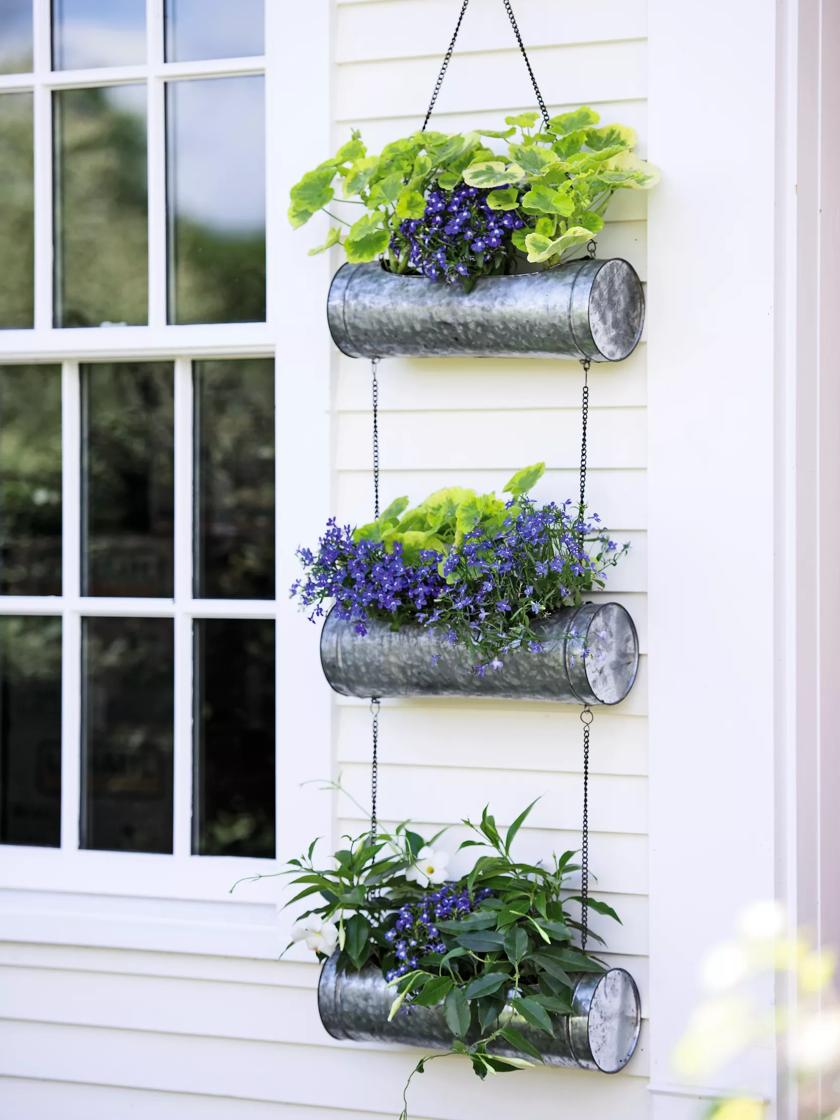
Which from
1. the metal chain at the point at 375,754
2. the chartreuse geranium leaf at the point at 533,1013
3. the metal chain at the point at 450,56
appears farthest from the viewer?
the metal chain at the point at 375,754

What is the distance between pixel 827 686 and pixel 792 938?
454 mm

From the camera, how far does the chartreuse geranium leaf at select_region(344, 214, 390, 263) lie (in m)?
2.04

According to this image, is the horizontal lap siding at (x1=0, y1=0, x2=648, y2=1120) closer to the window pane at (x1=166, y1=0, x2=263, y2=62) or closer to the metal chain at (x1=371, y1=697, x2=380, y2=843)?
the metal chain at (x1=371, y1=697, x2=380, y2=843)

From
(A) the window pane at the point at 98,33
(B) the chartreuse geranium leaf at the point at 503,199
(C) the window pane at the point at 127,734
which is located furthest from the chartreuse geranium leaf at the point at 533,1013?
(A) the window pane at the point at 98,33

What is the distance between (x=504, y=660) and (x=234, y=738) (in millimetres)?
704

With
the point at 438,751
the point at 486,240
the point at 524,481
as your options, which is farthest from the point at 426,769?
the point at 486,240

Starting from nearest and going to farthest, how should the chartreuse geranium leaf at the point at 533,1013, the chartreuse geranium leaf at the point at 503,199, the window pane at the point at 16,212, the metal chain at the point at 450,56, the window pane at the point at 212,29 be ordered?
the chartreuse geranium leaf at the point at 533,1013, the chartreuse geranium leaf at the point at 503,199, the metal chain at the point at 450,56, the window pane at the point at 212,29, the window pane at the point at 16,212

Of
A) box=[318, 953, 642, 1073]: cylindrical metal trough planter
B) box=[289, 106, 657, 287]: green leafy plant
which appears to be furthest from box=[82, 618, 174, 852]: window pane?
box=[289, 106, 657, 287]: green leafy plant

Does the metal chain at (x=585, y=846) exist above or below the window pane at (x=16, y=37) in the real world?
below

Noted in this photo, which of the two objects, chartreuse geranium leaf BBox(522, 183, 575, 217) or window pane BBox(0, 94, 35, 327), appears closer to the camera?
chartreuse geranium leaf BBox(522, 183, 575, 217)

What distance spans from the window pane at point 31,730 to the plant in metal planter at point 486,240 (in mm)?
935

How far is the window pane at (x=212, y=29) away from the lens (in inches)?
91.7

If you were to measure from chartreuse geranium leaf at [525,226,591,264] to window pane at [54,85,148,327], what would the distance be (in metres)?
0.87

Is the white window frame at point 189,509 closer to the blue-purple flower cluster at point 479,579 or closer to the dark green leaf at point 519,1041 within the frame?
the blue-purple flower cluster at point 479,579
